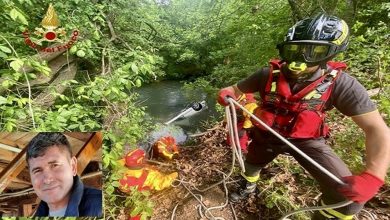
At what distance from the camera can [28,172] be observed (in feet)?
5.99

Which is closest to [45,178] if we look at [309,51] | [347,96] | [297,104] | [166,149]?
[297,104]

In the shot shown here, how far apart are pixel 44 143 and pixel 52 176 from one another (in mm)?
236

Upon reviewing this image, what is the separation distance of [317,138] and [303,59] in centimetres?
72

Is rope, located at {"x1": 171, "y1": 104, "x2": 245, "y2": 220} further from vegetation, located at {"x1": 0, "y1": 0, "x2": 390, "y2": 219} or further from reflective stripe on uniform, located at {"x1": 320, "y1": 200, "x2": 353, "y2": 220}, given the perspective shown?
reflective stripe on uniform, located at {"x1": 320, "y1": 200, "x2": 353, "y2": 220}

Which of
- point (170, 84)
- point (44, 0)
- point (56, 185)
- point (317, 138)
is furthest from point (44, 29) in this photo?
point (170, 84)

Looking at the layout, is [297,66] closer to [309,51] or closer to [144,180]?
[309,51]

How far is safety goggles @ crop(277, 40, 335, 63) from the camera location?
81.3 inches

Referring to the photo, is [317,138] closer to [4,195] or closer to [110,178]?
[110,178]

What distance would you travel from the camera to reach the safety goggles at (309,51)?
2064mm

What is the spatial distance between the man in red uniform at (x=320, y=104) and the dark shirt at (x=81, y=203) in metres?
1.33

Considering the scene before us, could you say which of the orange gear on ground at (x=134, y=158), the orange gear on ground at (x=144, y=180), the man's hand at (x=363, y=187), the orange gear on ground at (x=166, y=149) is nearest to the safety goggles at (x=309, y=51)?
the man's hand at (x=363, y=187)

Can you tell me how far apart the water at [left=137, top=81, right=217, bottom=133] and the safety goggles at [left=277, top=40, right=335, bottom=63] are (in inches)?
153

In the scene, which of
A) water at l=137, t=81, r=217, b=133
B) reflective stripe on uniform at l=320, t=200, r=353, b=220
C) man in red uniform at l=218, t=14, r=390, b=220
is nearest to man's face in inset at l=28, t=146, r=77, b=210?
man in red uniform at l=218, t=14, r=390, b=220

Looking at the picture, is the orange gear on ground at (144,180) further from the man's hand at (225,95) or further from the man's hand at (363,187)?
the man's hand at (363,187)
